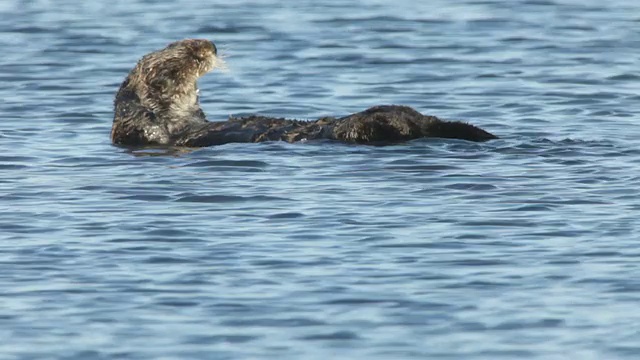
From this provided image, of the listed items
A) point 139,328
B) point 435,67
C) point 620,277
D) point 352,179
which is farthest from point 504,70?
point 139,328

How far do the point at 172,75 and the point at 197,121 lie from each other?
0.39 metres

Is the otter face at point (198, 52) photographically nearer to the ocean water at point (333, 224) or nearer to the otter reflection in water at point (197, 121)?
the otter reflection in water at point (197, 121)

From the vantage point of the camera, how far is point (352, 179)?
28.1 feet

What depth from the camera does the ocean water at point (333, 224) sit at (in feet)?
18.7

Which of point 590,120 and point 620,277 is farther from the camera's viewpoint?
point 590,120

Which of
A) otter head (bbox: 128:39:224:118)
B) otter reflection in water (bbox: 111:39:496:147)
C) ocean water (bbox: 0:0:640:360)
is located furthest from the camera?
otter head (bbox: 128:39:224:118)

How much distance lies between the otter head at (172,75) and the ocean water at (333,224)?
46 centimetres

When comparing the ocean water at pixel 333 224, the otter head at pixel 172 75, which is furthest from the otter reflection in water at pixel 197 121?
the ocean water at pixel 333 224

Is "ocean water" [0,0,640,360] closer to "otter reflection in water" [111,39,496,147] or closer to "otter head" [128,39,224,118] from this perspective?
"otter reflection in water" [111,39,496,147]

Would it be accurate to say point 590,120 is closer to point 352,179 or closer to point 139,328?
point 352,179

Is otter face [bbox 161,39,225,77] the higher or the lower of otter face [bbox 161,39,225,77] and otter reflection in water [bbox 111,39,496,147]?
the higher

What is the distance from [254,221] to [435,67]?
7.12 metres

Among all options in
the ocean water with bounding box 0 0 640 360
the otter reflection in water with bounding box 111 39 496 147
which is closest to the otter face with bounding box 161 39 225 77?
the otter reflection in water with bounding box 111 39 496 147

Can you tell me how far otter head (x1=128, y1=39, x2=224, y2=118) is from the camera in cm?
1034
